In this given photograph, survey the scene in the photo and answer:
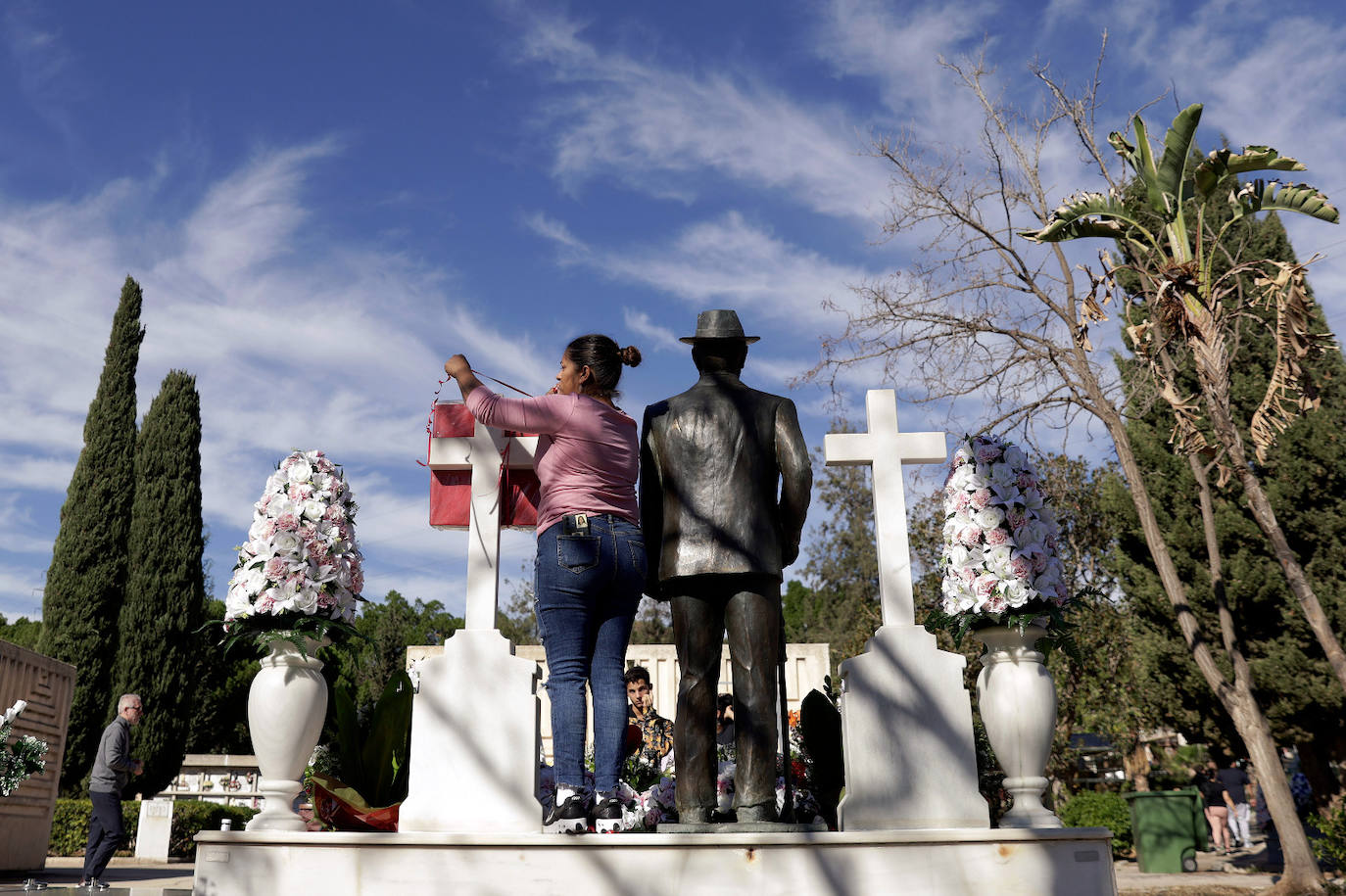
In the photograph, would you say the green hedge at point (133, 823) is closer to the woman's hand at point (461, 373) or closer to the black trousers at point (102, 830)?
the black trousers at point (102, 830)

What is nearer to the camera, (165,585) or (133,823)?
(133,823)

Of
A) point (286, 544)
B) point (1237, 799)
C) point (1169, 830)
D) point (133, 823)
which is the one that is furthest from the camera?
point (133, 823)

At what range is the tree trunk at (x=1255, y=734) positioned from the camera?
991 cm

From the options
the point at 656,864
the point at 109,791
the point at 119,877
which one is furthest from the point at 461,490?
the point at 119,877

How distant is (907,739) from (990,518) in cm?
103

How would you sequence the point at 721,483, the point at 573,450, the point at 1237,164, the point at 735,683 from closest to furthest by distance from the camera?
the point at 735,683, the point at 721,483, the point at 573,450, the point at 1237,164

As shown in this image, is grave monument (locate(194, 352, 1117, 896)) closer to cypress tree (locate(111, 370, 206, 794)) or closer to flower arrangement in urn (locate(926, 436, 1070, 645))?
flower arrangement in urn (locate(926, 436, 1070, 645))

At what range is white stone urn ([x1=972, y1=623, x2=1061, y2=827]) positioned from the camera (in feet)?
11.9

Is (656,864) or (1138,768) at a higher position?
(656,864)

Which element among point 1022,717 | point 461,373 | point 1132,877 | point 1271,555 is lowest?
point 1132,877

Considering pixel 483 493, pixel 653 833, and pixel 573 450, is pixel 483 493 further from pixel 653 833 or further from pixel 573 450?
pixel 653 833

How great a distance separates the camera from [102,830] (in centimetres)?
816

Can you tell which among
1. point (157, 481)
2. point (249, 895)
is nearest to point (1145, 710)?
point (249, 895)

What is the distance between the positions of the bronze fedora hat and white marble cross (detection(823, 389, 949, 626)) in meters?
0.59
